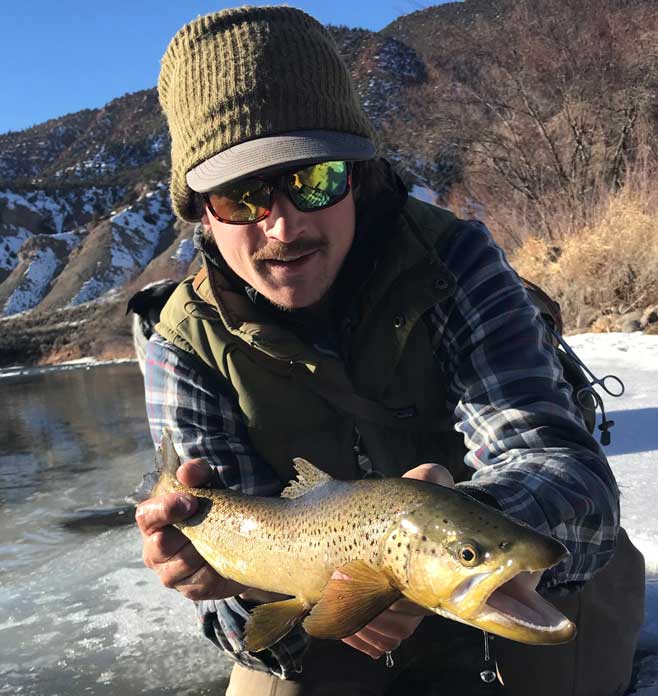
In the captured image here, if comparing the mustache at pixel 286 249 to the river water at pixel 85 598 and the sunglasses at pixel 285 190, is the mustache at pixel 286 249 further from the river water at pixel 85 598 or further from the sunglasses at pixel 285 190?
the river water at pixel 85 598

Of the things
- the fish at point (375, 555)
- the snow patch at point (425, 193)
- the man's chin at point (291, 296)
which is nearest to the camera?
the fish at point (375, 555)

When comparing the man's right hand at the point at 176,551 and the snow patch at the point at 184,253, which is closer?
the man's right hand at the point at 176,551

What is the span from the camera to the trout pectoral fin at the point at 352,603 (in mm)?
1319

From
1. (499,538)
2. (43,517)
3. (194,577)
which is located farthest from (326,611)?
(43,517)

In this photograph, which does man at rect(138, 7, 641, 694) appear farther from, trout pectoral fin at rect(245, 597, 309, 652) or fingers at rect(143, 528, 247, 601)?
trout pectoral fin at rect(245, 597, 309, 652)

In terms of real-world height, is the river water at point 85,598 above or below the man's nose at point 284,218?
below

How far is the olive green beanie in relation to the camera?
6.51ft

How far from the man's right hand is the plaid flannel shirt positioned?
0.26 meters

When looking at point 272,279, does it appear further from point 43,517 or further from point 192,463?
point 43,517

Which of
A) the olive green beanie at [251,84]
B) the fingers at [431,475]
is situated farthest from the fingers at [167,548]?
the olive green beanie at [251,84]

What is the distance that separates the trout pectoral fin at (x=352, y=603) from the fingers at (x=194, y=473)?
29.3 inches

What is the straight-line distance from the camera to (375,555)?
4.56ft

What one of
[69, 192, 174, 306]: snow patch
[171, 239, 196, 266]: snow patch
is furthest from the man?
[69, 192, 174, 306]: snow patch

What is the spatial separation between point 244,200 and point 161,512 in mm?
952
